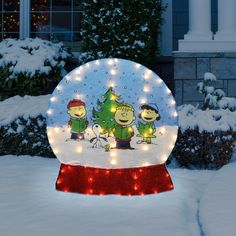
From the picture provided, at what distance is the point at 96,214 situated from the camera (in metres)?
4.13

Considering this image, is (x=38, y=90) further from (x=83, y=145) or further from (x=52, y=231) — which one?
(x=52, y=231)

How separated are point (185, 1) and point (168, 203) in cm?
753

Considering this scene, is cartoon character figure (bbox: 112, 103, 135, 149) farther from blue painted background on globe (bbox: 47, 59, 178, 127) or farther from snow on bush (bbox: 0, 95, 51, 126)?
snow on bush (bbox: 0, 95, 51, 126)

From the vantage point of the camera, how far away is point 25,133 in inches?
264

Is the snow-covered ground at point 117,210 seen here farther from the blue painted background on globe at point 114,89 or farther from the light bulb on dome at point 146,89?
the light bulb on dome at point 146,89

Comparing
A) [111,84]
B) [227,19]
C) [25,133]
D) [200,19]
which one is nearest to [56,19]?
[200,19]

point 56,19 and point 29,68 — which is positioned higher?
point 56,19

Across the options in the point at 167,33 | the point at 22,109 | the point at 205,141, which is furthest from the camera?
the point at 167,33

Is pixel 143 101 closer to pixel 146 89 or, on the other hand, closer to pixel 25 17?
pixel 146 89

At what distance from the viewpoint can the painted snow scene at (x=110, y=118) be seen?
4676 millimetres

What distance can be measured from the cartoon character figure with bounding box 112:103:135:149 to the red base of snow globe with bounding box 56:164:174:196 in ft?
0.88

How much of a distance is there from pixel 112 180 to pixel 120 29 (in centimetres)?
487

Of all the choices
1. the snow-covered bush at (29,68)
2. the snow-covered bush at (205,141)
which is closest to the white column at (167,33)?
the snow-covered bush at (29,68)

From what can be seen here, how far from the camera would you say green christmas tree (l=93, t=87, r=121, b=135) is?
466 cm
